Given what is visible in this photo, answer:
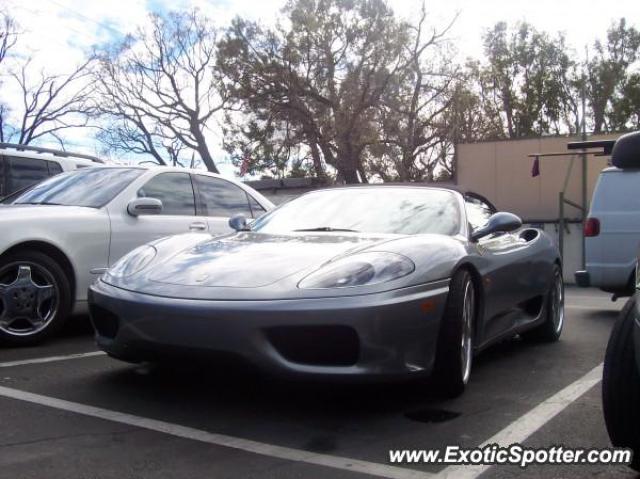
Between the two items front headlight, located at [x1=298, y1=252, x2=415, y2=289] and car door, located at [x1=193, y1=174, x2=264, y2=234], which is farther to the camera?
car door, located at [x1=193, y1=174, x2=264, y2=234]

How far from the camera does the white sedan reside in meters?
4.67

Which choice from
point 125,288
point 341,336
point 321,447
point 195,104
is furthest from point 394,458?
point 195,104

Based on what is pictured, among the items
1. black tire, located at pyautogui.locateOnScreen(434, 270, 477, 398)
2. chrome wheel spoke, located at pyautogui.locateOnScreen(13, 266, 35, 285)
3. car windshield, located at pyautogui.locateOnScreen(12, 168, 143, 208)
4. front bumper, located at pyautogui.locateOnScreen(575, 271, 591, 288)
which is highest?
car windshield, located at pyautogui.locateOnScreen(12, 168, 143, 208)

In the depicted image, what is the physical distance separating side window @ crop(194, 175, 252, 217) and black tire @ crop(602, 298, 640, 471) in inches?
168

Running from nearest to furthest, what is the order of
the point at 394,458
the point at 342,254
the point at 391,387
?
the point at 394,458 → the point at 342,254 → the point at 391,387

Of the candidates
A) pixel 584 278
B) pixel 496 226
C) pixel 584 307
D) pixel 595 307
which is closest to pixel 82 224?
pixel 496 226

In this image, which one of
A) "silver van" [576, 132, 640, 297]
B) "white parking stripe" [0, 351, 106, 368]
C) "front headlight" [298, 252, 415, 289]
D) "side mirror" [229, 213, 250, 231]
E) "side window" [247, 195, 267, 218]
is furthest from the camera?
"silver van" [576, 132, 640, 297]

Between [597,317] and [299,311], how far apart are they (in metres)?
5.08

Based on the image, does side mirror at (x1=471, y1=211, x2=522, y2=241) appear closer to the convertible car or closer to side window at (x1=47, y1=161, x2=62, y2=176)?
the convertible car

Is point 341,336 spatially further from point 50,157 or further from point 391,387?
point 50,157

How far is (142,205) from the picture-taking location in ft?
17.5

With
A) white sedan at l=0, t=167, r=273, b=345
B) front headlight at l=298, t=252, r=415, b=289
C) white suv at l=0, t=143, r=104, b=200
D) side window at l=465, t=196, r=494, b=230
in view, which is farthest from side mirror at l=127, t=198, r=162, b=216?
white suv at l=0, t=143, r=104, b=200

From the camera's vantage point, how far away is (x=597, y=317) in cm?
714

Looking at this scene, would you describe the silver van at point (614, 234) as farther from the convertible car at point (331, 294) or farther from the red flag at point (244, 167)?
the red flag at point (244, 167)
